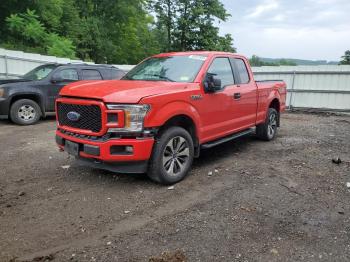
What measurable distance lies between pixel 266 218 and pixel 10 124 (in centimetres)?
824

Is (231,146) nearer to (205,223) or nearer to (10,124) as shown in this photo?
(205,223)

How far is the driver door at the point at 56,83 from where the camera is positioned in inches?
396

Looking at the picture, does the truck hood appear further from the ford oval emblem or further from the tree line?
the tree line

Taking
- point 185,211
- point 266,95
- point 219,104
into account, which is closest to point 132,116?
point 185,211

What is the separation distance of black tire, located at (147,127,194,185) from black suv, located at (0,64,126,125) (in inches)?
246

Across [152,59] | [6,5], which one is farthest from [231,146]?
[6,5]

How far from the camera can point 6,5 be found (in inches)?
749

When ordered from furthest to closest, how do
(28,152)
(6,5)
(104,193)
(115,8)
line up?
(115,8) < (6,5) < (28,152) < (104,193)

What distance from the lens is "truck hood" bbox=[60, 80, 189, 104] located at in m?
4.48

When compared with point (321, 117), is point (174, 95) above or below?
above

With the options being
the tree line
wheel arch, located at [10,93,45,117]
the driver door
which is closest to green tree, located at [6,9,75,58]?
the tree line

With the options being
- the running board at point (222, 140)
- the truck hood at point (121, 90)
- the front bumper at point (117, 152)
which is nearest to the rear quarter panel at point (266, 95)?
the running board at point (222, 140)

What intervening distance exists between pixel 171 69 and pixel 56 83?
552cm

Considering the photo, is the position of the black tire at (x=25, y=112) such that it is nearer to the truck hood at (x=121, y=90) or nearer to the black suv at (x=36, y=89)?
the black suv at (x=36, y=89)
